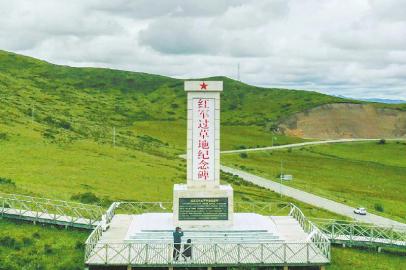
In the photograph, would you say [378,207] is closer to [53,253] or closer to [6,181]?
[6,181]

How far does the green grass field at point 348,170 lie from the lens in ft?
215

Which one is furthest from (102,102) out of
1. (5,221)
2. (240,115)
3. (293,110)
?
(5,221)

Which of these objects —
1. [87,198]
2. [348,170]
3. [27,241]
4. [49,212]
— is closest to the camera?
[27,241]

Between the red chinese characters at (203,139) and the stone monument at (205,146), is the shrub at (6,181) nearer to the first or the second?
the stone monument at (205,146)

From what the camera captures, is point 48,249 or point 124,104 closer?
point 48,249

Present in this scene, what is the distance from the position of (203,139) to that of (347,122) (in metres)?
140

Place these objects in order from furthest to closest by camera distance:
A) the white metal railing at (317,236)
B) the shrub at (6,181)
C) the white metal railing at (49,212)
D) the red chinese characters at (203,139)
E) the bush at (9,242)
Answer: the shrub at (6,181), the white metal railing at (49,212), the red chinese characters at (203,139), the bush at (9,242), the white metal railing at (317,236)

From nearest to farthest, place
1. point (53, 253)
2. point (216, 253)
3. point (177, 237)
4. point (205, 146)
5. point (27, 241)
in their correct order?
point (216, 253), point (177, 237), point (53, 253), point (27, 241), point (205, 146)

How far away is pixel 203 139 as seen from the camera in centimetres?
3269

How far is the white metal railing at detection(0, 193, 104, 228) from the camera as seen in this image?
3359 centimetres

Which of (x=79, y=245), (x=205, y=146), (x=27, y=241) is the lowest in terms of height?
(x=79, y=245)

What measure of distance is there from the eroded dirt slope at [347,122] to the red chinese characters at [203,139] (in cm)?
12631

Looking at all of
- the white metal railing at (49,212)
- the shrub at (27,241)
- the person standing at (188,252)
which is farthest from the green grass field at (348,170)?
the shrub at (27,241)

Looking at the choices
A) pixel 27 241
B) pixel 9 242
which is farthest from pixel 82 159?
pixel 9 242
